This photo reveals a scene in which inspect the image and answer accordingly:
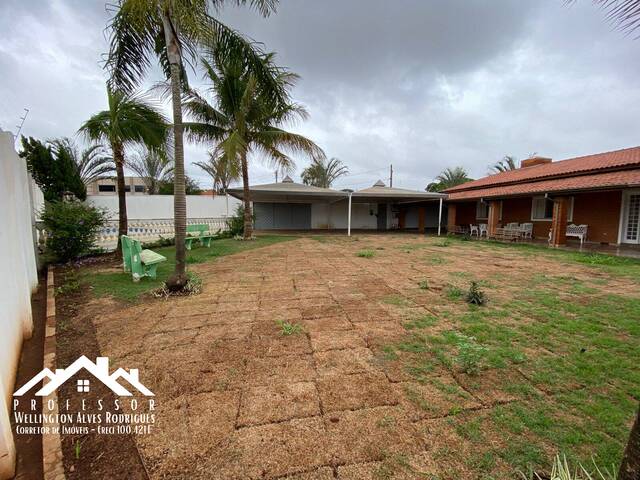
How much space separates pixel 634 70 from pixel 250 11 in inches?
226

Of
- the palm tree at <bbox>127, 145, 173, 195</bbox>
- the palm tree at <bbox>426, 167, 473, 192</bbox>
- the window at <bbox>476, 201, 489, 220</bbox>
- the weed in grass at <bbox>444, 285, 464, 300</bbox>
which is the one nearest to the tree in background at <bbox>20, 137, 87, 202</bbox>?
the palm tree at <bbox>127, 145, 173, 195</bbox>

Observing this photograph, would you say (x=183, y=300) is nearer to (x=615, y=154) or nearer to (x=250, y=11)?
(x=250, y=11)

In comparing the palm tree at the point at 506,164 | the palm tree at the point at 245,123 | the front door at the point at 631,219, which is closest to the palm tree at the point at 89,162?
the palm tree at the point at 245,123

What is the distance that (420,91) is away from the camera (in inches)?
586

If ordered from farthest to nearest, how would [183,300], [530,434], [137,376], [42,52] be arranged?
[42,52] < [183,300] < [137,376] < [530,434]

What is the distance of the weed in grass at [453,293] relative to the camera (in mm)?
4738

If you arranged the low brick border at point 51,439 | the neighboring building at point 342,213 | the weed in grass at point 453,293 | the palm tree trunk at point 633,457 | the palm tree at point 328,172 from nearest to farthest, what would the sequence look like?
the palm tree trunk at point 633,457 < the low brick border at point 51,439 < the weed in grass at point 453,293 < the neighboring building at point 342,213 < the palm tree at point 328,172

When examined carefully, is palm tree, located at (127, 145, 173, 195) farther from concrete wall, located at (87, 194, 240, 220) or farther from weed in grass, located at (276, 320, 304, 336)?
weed in grass, located at (276, 320, 304, 336)

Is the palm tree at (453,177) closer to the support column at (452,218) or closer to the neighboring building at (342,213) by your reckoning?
the neighboring building at (342,213)

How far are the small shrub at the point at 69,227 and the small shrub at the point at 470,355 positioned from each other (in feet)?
30.1

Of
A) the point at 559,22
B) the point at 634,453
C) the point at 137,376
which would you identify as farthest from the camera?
the point at 137,376

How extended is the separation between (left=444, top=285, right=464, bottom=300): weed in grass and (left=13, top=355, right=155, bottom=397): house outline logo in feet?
14.3

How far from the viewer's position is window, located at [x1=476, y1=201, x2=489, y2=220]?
17.9 metres

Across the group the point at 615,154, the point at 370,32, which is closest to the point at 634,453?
the point at 370,32
